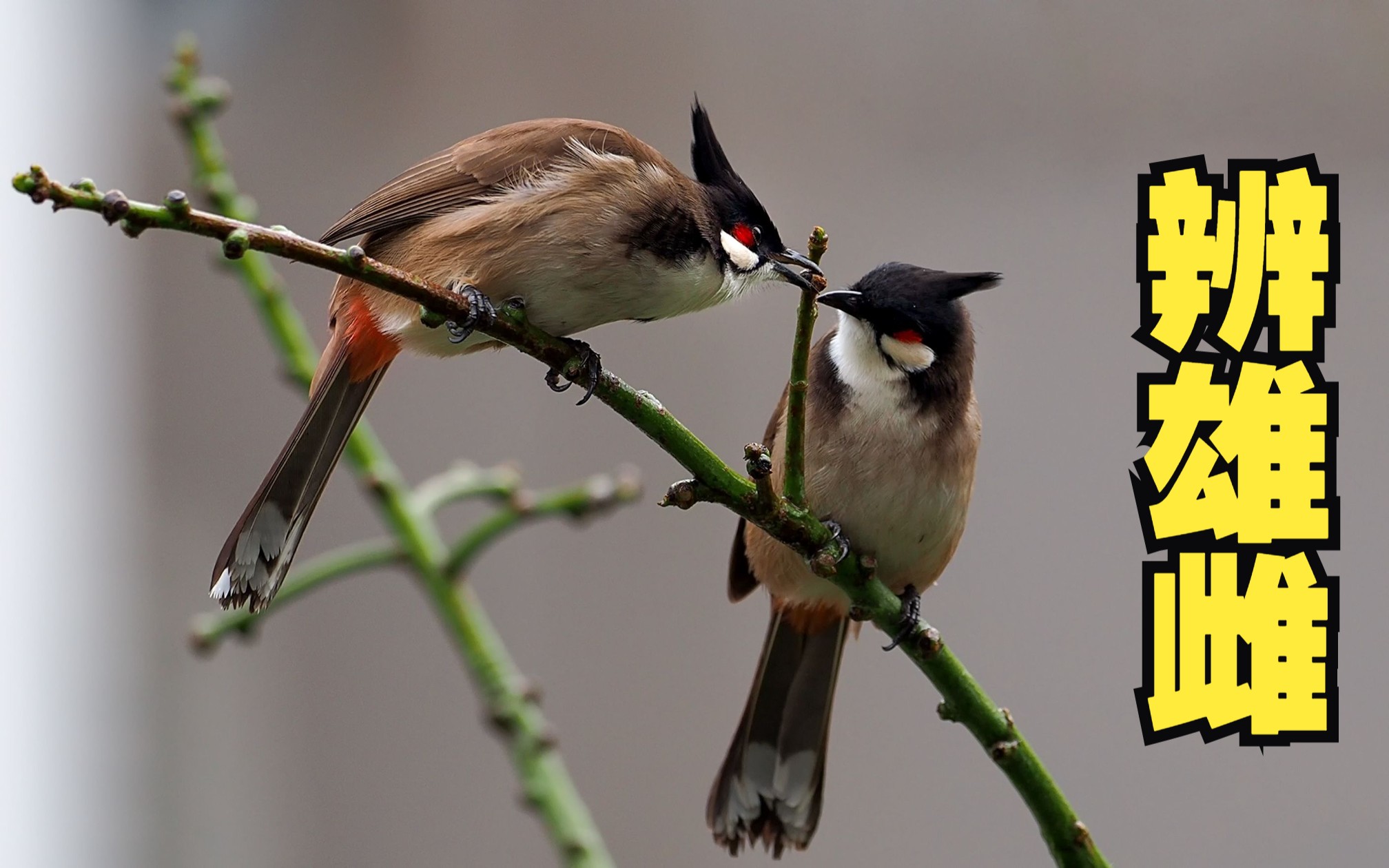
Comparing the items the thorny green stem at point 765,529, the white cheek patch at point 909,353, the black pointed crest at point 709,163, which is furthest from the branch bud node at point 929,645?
the white cheek patch at point 909,353

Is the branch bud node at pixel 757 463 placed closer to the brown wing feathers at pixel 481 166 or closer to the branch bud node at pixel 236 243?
the branch bud node at pixel 236 243

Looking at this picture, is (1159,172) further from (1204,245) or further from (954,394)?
(954,394)

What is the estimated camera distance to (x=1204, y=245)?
2736 millimetres

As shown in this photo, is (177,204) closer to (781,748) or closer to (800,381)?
(800,381)

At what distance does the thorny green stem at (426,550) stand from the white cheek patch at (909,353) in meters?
0.87

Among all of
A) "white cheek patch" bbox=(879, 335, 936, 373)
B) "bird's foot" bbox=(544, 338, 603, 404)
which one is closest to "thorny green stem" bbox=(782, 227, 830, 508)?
"bird's foot" bbox=(544, 338, 603, 404)

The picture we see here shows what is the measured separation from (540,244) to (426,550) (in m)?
0.42

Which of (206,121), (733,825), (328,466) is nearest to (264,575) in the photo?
(328,466)

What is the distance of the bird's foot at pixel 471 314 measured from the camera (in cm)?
122

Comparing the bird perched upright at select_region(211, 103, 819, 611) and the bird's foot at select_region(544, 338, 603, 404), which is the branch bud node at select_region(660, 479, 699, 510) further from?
the bird perched upright at select_region(211, 103, 819, 611)

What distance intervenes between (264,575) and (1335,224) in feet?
7.89

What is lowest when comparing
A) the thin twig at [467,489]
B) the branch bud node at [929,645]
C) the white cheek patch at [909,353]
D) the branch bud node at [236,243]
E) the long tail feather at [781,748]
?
the branch bud node at [929,645]

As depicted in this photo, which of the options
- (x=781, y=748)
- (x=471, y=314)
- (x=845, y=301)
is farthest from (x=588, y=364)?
(x=781, y=748)

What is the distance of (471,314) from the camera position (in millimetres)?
1193
